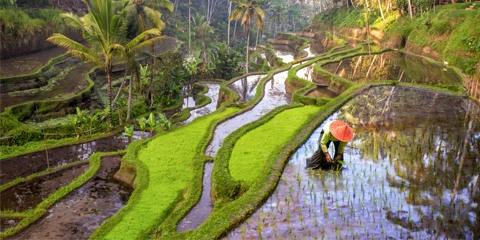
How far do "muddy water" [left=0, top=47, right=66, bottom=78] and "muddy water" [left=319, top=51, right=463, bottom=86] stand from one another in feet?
58.5

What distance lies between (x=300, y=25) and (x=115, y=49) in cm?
6632

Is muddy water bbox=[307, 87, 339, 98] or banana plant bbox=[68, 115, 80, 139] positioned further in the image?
muddy water bbox=[307, 87, 339, 98]

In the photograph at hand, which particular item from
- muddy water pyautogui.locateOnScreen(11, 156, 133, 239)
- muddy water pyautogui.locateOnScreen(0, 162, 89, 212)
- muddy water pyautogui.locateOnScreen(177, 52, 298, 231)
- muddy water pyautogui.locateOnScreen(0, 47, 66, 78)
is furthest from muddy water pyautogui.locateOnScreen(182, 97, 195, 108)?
muddy water pyautogui.locateOnScreen(11, 156, 133, 239)

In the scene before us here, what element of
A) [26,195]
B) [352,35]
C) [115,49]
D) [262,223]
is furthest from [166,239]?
[352,35]

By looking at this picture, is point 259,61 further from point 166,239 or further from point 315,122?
point 166,239

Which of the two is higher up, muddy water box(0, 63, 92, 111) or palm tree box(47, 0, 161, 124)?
palm tree box(47, 0, 161, 124)

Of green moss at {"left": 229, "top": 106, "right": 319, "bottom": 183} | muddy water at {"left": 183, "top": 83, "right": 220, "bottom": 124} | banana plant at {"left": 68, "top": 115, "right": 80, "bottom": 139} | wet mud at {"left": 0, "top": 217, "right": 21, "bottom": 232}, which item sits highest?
green moss at {"left": 229, "top": 106, "right": 319, "bottom": 183}

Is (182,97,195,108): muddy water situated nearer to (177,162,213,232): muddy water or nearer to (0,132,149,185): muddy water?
(0,132,149,185): muddy water

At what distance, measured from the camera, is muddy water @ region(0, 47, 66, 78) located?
23328 millimetres

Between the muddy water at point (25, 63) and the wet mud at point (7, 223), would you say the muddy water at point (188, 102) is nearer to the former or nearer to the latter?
the muddy water at point (25, 63)

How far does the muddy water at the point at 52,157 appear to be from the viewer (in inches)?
514

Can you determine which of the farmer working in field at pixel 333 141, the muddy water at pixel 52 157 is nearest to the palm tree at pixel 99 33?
the muddy water at pixel 52 157

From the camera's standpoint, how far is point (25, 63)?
85.6 feet

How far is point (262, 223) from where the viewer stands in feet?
23.4
